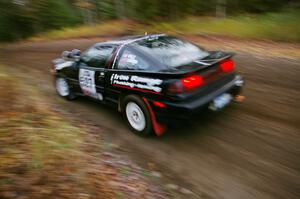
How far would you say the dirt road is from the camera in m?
3.93

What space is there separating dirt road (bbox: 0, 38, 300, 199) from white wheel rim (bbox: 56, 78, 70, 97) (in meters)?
0.33

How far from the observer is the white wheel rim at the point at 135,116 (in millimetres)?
5172

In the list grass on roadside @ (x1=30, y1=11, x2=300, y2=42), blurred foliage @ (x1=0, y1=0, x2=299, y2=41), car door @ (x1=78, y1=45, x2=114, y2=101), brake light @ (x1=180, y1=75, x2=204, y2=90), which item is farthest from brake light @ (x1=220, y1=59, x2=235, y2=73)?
blurred foliage @ (x1=0, y1=0, x2=299, y2=41)

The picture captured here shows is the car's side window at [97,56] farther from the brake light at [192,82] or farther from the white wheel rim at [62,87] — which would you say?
the brake light at [192,82]

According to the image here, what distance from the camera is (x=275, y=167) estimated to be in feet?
Result: 13.5

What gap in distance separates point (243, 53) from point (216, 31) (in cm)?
376

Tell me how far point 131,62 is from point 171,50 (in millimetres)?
680

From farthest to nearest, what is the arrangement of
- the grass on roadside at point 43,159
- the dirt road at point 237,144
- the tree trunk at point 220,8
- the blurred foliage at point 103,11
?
1. the tree trunk at point 220,8
2. the blurred foliage at point 103,11
3. the dirt road at point 237,144
4. the grass on roadside at point 43,159

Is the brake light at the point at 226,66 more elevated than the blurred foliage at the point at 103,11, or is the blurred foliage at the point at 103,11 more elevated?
the blurred foliage at the point at 103,11

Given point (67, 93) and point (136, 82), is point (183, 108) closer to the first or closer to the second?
point (136, 82)

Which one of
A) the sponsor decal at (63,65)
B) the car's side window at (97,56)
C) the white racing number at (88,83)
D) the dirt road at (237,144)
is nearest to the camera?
the dirt road at (237,144)

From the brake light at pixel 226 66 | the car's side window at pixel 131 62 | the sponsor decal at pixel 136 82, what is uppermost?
the car's side window at pixel 131 62

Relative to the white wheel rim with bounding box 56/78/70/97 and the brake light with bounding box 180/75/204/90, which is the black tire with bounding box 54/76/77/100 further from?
the brake light with bounding box 180/75/204/90

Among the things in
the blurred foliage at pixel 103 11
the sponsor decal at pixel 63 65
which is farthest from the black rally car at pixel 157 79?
the blurred foliage at pixel 103 11
